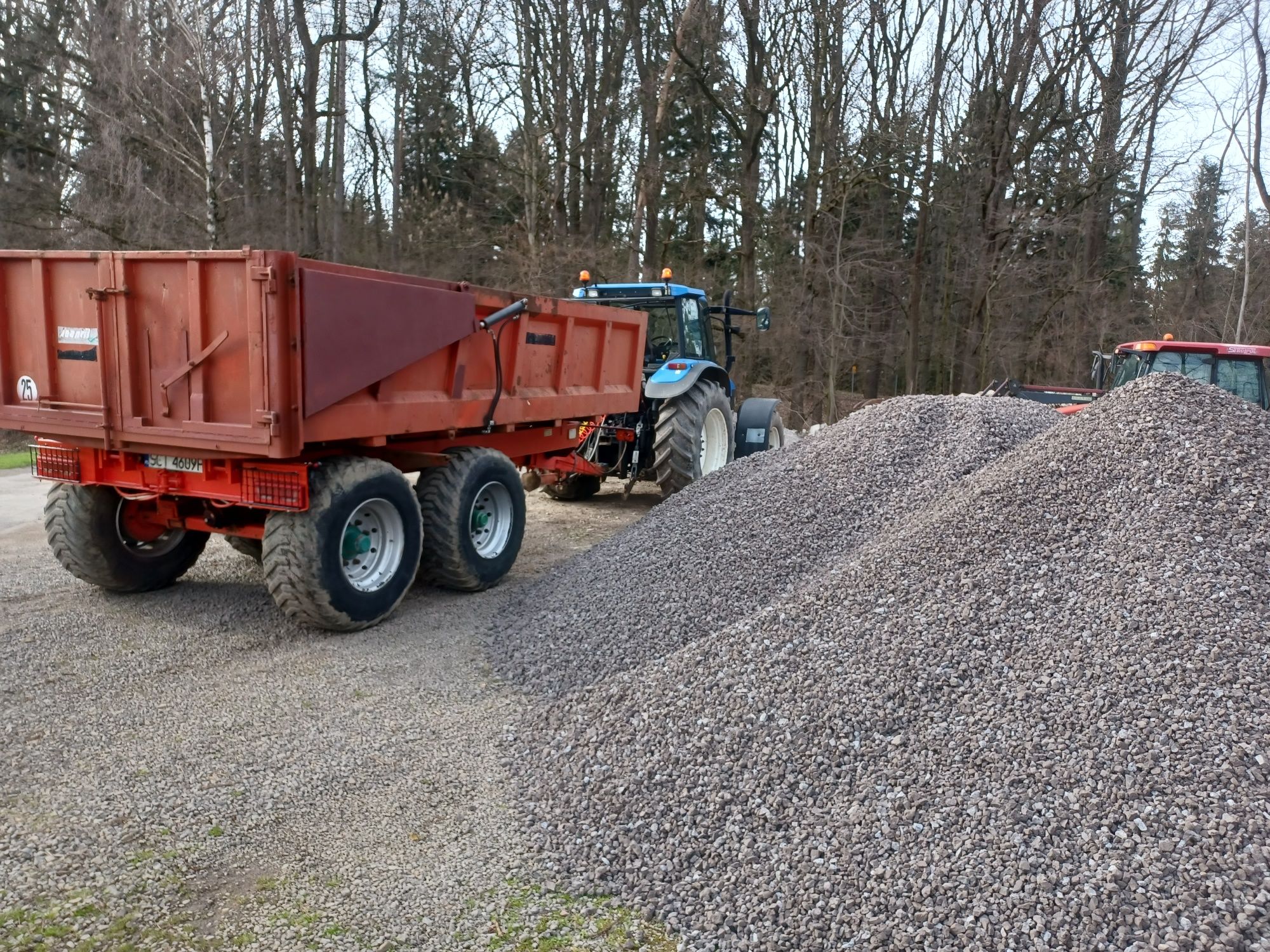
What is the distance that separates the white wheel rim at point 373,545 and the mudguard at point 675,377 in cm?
365

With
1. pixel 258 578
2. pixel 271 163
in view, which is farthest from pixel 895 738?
pixel 271 163

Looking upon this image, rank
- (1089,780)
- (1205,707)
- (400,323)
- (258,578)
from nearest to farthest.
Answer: (1089,780) → (1205,707) → (400,323) → (258,578)

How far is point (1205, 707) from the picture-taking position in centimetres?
324

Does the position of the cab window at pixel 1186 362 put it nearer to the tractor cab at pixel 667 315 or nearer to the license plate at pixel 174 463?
the tractor cab at pixel 667 315

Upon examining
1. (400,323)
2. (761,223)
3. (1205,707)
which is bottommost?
(1205,707)

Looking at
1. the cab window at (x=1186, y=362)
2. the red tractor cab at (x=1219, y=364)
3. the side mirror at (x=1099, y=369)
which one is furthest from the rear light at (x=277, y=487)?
the side mirror at (x=1099, y=369)

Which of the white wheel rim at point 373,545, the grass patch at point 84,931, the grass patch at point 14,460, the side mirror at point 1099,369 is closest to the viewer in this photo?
the grass patch at point 84,931

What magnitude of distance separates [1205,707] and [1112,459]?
1.97 m

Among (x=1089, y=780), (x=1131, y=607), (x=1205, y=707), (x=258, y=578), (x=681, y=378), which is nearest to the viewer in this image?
(x=1089, y=780)

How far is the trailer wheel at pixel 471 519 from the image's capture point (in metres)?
6.08

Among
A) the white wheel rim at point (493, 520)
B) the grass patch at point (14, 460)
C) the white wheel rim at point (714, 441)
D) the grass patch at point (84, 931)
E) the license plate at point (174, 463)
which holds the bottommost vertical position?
the grass patch at point (14, 460)

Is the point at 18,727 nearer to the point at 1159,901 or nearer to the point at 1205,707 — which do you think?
the point at 1159,901

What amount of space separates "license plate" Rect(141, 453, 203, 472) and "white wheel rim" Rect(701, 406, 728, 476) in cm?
522

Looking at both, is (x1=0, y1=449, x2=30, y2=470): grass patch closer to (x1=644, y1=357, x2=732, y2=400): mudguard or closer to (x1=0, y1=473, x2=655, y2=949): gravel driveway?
(x1=0, y1=473, x2=655, y2=949): gravel driveway
